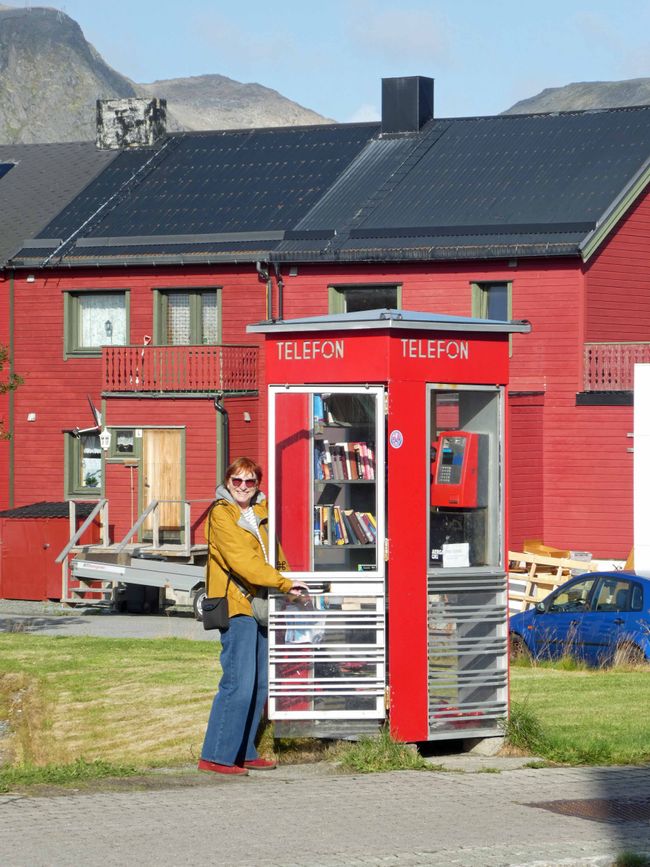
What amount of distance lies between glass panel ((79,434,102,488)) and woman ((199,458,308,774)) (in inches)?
976

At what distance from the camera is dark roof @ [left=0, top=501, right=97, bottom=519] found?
3147 cm

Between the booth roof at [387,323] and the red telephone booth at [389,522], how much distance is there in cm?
1

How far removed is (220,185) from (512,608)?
14.7m

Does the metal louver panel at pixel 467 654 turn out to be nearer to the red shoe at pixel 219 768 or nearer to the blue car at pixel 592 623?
the red shoe at pixel 219 768

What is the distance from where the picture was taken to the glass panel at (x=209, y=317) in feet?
115

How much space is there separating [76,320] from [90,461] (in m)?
3.13

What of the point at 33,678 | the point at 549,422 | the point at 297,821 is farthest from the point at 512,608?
the point at 297,821

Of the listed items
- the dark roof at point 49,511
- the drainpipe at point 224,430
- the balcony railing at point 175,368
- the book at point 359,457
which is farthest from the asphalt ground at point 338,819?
the balcony railing at point 175,368

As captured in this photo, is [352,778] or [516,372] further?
[516,372]

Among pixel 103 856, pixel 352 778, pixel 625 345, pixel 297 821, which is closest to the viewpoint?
pixel 103 856

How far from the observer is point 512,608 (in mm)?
26453

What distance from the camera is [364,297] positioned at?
111 feet

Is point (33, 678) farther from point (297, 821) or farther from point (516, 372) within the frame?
point (516, 372)

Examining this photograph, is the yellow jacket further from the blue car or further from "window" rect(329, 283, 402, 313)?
"window" rect(329, 283, 402, 313)
